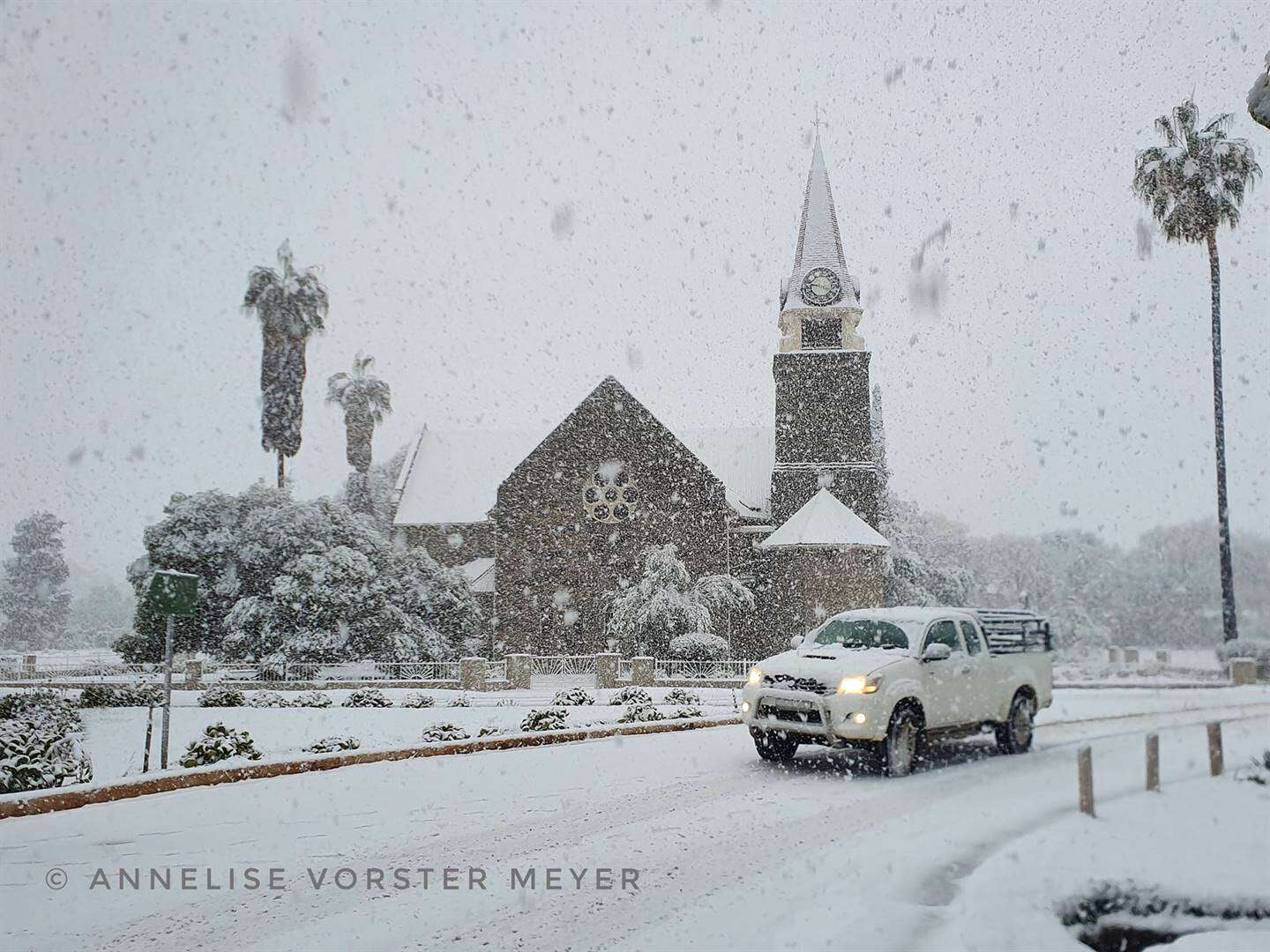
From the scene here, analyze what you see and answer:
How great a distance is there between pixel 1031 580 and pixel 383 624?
22379 millimetres

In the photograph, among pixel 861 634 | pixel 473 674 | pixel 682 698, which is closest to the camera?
pixel 861 634

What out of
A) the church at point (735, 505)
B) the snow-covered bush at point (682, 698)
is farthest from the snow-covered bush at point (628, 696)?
the church at point (735, 505)

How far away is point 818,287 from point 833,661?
3182 centimetres

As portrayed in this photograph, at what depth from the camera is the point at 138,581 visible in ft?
105

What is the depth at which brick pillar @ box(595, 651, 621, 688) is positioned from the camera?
27344mm

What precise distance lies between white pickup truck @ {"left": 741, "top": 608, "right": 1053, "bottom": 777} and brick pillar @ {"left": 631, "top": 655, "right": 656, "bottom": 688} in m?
15.0

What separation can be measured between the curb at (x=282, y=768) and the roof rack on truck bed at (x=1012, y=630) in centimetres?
571

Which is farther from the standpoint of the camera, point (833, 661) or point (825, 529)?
point (825, 529)

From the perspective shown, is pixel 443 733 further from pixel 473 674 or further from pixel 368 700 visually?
pixel 473 674

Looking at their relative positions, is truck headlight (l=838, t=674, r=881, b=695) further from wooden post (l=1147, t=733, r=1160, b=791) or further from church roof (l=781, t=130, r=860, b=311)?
church roof (l=781, t=130, r=860, b=311)

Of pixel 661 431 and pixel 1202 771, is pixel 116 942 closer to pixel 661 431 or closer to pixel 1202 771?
pixel 1202 771

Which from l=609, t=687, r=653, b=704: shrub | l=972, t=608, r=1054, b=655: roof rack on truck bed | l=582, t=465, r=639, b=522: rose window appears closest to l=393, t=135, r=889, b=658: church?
l=582, t=465, r=639, b=522: rose window

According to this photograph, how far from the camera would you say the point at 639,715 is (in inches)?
638

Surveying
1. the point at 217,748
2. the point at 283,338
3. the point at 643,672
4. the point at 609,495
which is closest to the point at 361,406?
the point at 283,338
